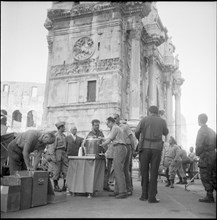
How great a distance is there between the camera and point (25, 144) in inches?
204

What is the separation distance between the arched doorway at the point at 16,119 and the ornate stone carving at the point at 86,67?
27.3 meters

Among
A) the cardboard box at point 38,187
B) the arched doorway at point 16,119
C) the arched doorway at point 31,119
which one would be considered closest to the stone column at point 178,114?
the cardboard box at point 38,187

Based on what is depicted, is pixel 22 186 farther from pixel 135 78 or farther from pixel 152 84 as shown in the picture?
pixel 152 84

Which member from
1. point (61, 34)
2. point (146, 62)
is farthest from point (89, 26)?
point (146, 62)

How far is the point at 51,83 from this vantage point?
1962 centimetres

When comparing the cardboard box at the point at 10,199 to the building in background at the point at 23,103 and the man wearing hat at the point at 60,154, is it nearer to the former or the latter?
the man wearing hat at the point at 60,154

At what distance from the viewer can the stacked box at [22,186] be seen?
4555mm

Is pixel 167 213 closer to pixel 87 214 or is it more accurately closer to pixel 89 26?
pixel 87 214

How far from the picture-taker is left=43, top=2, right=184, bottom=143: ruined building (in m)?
17.7

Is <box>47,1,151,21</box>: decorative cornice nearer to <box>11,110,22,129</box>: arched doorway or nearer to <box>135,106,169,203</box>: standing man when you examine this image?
<box>135,106,169,203</box>: standing man

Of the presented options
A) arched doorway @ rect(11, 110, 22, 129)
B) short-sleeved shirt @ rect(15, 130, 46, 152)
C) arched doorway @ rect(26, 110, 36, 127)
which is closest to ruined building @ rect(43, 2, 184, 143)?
short-sleeved shirt @ rect(15, 130, 46, 152)

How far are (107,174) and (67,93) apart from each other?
12.1 meters

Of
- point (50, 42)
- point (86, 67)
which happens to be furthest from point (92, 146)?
point (50, 42)

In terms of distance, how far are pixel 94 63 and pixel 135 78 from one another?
309 centimetres
